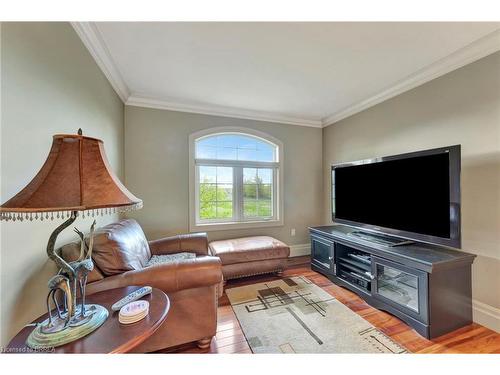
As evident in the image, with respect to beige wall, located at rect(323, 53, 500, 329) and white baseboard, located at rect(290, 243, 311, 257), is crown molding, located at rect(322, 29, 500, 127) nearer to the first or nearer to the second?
beige wall, located at rect(323, 53, 500, 329)

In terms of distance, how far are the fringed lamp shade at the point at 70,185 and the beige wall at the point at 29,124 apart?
400 mm

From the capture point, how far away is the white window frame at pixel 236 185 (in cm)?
312

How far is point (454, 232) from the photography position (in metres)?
1.70

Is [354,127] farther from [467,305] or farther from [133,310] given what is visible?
[133,310]

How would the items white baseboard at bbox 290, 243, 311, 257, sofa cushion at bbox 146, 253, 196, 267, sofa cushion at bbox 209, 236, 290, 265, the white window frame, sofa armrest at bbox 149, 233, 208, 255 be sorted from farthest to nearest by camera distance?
white baseboard at bbox 290, 243, 311, 257, the white window frame, sofa cushion at bbox 209, 236, 290, 265, sofa armrest at bbox 149, 233, 208, 255, sofa cushion at bbox 146, 253, 196, 267

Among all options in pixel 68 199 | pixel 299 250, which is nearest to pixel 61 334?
pixel 68 199

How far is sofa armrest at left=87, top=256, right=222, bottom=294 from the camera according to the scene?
132 centimetres

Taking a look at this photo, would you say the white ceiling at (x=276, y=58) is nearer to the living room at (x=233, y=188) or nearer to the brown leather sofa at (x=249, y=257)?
the living room at (x=233, y=188)

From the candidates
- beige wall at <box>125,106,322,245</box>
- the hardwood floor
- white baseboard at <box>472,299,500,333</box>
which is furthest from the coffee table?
white baseboard at <box>472,299,500,333</box>

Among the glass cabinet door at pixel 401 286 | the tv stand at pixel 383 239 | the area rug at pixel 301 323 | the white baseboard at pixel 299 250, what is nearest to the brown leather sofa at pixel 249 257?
the area rug at pixel 301 323
